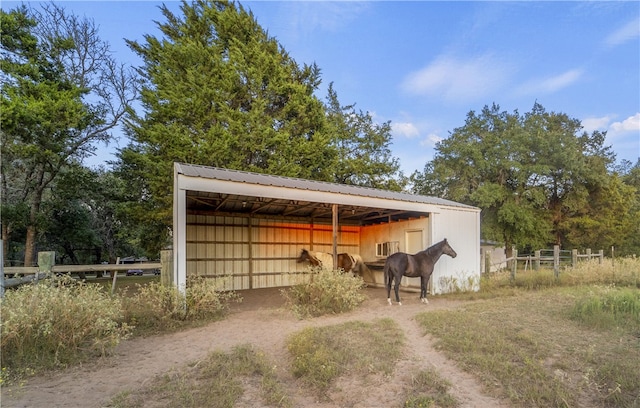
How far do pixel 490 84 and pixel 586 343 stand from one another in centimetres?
849

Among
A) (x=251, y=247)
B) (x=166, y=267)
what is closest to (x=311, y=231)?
(x=251, y=247)

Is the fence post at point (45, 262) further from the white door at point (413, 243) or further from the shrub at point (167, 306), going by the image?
the white door at point (413, 243)

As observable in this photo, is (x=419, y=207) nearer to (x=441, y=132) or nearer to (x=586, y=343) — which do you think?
(x=586, y=343)

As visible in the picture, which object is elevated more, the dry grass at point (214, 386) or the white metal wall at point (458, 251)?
the white metal wall at point (458, 251)

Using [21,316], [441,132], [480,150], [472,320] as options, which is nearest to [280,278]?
[472,320]

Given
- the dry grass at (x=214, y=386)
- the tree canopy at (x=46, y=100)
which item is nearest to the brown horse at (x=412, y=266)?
the dry grass at (x=214, y=386)

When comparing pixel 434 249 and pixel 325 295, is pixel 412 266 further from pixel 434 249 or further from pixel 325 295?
pixel 325 295

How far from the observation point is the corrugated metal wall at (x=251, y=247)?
10203 mm

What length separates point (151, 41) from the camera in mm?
14906

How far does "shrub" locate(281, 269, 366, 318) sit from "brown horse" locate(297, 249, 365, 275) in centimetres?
357

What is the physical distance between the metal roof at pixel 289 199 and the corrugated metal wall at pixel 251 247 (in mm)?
405

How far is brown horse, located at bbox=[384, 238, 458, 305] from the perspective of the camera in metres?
8.27

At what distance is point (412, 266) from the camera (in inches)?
330

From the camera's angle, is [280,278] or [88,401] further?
[280,278]
